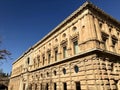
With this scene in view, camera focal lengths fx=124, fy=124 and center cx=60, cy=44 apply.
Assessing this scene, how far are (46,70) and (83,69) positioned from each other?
935 centimetres

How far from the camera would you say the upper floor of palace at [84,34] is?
1447 centimetres

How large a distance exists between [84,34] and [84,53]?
259 centimetres

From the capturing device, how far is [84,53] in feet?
44.6

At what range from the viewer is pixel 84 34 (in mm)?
14961

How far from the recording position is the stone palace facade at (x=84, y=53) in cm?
1280

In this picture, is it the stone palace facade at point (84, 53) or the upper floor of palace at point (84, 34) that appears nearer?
the stone palace facade at point (84, 53)

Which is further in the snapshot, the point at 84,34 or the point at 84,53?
the point at 84,34

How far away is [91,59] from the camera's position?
12.9 metres

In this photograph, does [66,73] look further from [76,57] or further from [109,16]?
[109,16]

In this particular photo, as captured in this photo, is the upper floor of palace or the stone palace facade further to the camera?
the upper floor of palace

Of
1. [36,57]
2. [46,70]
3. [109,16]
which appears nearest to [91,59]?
[109,16]

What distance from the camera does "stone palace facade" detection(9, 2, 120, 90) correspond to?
12.8 meters

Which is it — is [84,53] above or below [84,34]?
below

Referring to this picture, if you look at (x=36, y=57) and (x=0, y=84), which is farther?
(x=0, y=84)
